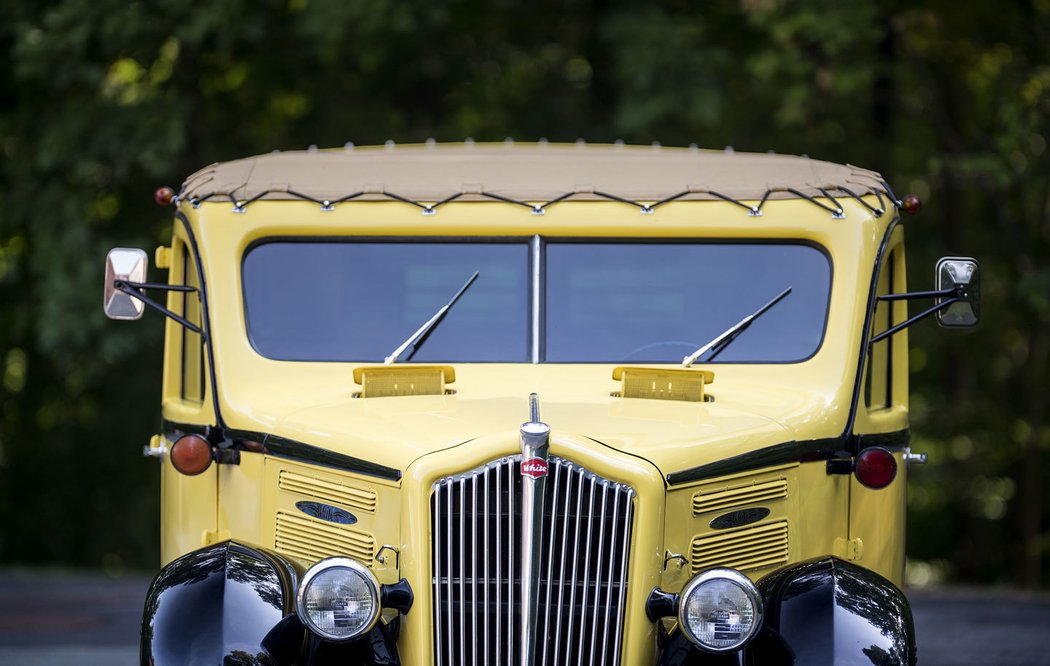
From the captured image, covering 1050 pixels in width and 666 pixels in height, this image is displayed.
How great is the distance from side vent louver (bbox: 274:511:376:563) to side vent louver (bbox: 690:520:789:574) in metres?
1.07

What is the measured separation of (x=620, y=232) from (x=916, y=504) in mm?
13532

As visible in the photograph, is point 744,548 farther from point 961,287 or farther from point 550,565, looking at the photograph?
point 961,287

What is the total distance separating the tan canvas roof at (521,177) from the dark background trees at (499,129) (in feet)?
18.5

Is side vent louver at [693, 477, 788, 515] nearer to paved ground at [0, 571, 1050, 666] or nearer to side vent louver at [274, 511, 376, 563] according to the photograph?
side vent louver at [274, 511, 376, 563]

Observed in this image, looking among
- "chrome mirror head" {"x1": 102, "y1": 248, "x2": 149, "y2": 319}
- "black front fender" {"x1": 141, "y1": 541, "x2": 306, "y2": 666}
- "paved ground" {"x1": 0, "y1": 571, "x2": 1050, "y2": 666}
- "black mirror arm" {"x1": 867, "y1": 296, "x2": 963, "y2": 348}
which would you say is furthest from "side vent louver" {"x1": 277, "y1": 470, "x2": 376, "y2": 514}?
"paved ground" {"x1": 0, "y1": 571, "x2": 1050, "y2": 666}

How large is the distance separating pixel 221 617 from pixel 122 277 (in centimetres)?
160

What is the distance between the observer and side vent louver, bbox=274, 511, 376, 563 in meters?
4.46

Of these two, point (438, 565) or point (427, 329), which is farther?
point (427, 329)

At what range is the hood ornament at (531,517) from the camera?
3979 mm

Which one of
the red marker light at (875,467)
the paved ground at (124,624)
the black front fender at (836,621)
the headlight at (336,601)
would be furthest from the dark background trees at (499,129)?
the headlight at (336,601)

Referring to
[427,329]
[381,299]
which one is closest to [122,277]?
[381,299]

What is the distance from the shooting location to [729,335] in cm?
513

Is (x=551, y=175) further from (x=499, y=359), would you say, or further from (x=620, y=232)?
(x=499, y=359)

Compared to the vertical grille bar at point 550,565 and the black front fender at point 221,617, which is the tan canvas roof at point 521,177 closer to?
the vertical grille bar at point 550,565
